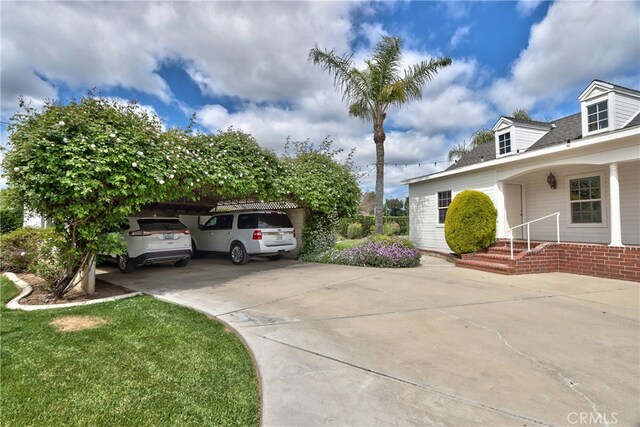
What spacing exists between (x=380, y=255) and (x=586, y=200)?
6.80 meters

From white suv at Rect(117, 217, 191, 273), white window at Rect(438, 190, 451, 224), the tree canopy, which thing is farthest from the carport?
white window at Rect(438, 190, 451, 224)

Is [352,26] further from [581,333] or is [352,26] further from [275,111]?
[581,333]

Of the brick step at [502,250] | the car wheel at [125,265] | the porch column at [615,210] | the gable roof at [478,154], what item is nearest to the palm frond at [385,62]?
the gable roof at [478,154]

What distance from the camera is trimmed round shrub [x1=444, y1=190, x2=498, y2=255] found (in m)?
9.93

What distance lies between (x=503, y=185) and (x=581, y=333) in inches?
322

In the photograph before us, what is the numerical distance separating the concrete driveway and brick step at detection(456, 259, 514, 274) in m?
1.42

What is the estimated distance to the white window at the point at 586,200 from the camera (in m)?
9.52

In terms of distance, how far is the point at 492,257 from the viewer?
9.41m

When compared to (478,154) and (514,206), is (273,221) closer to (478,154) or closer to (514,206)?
(514,206)

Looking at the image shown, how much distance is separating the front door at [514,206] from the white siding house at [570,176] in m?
0.04

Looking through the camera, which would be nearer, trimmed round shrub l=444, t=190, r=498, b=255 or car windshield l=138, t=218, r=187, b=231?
car windshield l=138, t=218, r=187, b=231

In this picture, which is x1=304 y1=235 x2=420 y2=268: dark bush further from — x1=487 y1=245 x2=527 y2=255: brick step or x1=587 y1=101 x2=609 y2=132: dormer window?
x1=587 y1=101 x2=609 y2=132: dormer window

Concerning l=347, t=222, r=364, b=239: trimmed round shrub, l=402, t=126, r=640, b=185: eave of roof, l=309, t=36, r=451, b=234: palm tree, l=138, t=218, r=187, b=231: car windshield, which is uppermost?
l=309, t=36, r=451, b=234: palm tree

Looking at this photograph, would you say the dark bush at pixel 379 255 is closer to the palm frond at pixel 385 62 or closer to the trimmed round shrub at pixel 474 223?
the trimmed round shrub at pixel 474 223
